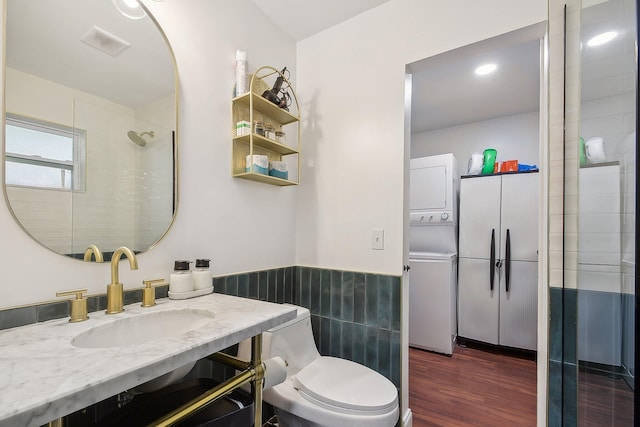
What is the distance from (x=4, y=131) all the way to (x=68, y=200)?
0.24 metres

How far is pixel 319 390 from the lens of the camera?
121 cm

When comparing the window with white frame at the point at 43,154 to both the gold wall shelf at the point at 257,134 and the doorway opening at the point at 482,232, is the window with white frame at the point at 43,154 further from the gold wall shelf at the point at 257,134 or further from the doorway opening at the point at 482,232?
the doorway opening at the point at 482,232

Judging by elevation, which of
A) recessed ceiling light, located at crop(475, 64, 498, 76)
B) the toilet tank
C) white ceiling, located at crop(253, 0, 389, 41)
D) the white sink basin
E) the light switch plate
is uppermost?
white ceiling, located at crop(253, 0, 389, 41)

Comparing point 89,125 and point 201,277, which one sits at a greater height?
point 89,125

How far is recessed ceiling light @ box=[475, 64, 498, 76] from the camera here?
7.50ft

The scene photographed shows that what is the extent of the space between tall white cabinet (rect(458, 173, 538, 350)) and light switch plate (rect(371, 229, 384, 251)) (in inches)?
→ 69.6

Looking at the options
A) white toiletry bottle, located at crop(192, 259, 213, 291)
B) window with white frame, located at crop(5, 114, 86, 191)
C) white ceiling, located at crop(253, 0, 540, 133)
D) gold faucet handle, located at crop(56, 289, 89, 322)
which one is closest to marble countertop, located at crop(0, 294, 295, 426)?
gold faucet handle, located at crop(56, 289, 89, 322)

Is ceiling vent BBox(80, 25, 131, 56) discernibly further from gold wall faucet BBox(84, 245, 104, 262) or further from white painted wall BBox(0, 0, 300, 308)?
gold wall faucet BBox(84, 245, 104, 262)

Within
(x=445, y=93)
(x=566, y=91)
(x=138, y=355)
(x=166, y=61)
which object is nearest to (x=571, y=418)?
(x=566, y=91)

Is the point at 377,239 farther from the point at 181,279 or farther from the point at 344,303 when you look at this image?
the point at 181,279

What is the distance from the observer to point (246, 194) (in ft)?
5.20

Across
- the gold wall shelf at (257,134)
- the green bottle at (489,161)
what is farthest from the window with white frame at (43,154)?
the green bottle at (489,161)

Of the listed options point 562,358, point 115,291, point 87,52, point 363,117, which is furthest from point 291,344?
point 87,52

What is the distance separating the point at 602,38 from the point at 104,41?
1830 mm
